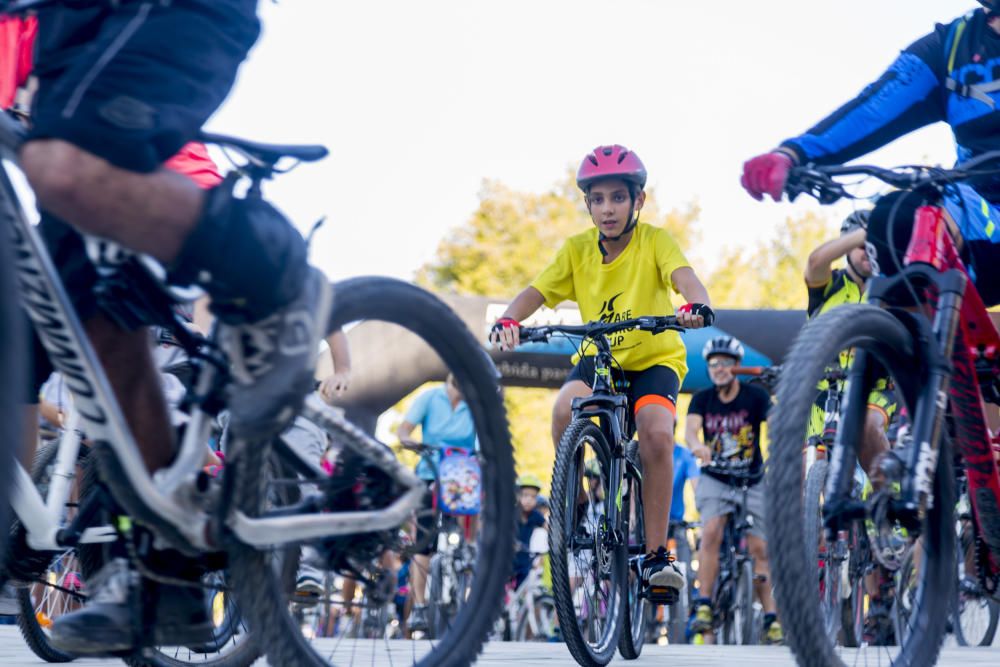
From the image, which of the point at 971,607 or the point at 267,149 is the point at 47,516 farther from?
the point at 971,607

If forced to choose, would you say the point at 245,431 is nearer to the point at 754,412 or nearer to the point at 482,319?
the point at 754,412

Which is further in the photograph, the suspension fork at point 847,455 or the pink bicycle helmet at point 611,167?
the pink bicycle helmet at point 611,167

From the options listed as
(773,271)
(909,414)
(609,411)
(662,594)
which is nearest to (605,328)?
(609,411)

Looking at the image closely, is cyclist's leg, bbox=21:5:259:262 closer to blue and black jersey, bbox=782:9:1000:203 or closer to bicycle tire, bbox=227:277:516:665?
bicycle tire, bbox=227:277:516:665

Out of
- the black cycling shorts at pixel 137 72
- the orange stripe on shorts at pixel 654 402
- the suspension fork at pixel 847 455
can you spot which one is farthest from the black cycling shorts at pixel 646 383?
A: the black cycling shorts at pixel 137 72

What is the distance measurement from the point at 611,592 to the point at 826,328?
2.98 metres

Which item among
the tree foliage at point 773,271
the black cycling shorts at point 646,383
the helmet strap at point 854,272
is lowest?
the black cycling shorts at point 646,383

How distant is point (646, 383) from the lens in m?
6.39

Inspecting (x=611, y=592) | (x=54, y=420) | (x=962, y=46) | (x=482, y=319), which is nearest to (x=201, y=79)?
(x=962, y=46)

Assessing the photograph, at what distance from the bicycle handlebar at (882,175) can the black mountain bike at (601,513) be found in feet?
6.48

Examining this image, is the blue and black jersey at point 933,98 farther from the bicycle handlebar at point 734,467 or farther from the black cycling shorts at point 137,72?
the bicycle handlebar at point 734,467

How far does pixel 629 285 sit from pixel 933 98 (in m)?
2.42

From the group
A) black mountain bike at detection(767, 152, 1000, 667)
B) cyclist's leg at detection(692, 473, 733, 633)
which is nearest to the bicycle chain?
black mountain bike at detection(767, 152, 1000, 667)

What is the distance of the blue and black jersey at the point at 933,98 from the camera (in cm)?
411
